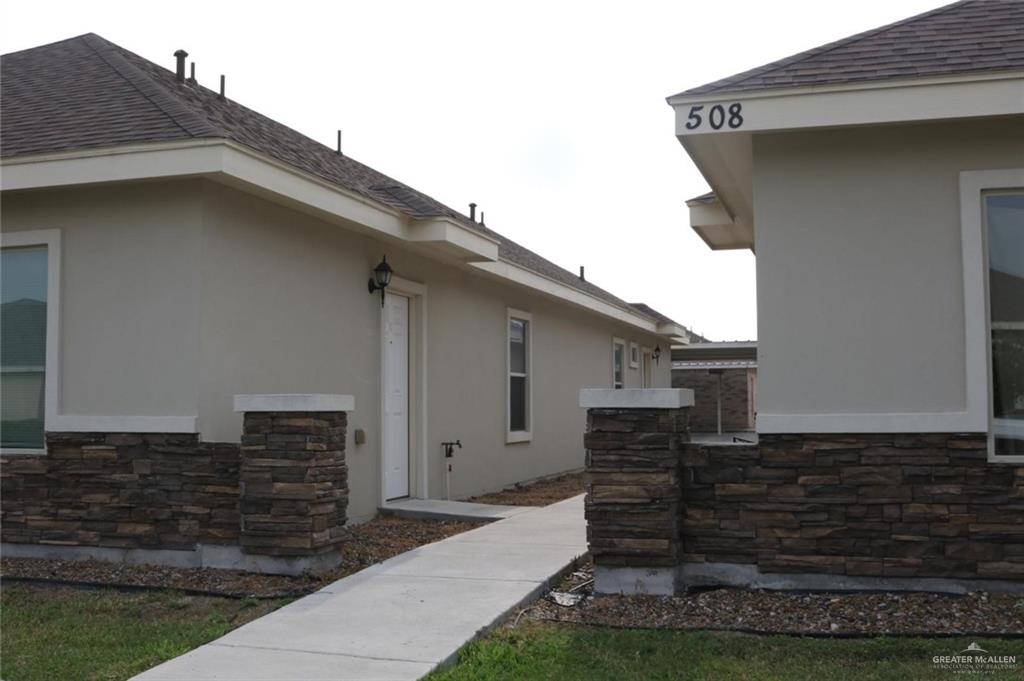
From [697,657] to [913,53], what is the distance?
4003 millimetres

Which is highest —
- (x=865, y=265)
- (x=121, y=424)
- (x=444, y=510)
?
(x=865, y=265)

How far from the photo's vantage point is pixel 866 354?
6.13m

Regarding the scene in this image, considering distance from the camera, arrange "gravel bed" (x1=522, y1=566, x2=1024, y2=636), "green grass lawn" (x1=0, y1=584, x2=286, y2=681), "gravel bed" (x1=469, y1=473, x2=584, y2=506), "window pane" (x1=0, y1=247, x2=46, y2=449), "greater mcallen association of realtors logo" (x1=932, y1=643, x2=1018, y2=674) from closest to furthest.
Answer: "greater mcallen association of realtors logo" (x1=932, y1=643, x2=1018, y2=674) < "green grass lawn" (x1=0, y1=584, x2=286, y2=681) < "gravel bed" (x1=522, y1=566, x2=1024, y2=636) < "window pane" (x1=0, y1=247, x2=46, y2=449) < "gravel bed" (x1=469, y1=473, x2=584, y2=506)

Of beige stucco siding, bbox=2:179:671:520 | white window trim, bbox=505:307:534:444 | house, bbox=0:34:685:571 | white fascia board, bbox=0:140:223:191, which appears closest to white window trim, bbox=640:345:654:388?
white window trim, bbox=505:307:534:444

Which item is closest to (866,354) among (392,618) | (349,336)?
(392,618)

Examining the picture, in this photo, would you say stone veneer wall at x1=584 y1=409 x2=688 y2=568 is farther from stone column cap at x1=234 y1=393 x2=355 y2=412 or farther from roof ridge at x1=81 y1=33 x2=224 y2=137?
roof ridge at x1=81 y1=33 x2=224 y2=137

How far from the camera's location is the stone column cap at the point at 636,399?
614 centimetres

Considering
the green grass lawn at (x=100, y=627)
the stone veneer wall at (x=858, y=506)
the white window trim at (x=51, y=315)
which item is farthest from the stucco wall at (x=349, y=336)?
the stone veneer wall at (x=858, y=506)

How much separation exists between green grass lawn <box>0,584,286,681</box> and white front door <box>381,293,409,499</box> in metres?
3.61

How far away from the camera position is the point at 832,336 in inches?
244

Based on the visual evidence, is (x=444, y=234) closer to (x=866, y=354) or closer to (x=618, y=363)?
(x=866, y=354)

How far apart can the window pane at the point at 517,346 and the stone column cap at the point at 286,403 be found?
21.8 feet

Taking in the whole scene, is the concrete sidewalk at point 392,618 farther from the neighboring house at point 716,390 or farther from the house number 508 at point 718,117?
the neighboring house at point 716,390

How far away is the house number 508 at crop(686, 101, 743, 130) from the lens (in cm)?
616
